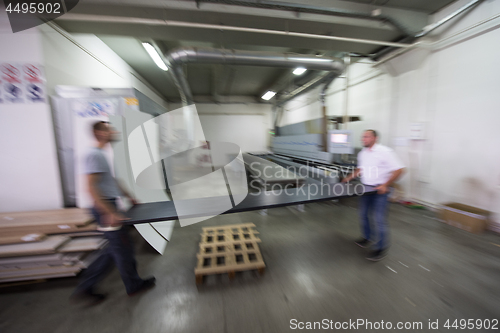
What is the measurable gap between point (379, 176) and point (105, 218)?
9.24ft

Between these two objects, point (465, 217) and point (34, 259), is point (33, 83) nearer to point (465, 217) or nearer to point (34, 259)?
point (34, 259)

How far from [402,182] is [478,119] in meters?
1.73

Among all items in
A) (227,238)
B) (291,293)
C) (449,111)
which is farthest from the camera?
(449,111)

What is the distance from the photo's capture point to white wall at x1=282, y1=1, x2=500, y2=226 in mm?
2809

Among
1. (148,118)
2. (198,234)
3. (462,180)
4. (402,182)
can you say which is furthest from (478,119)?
(148,118)

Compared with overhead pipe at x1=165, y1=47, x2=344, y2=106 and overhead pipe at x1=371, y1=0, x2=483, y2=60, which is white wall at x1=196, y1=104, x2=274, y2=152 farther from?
overhead pipe at x1=371, y1=0, x2=483, y2=60

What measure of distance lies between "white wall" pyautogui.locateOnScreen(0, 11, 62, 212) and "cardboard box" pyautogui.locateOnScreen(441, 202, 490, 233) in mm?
6263

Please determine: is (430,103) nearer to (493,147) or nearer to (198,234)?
(493,147)

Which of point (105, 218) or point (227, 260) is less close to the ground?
point (105, 218)

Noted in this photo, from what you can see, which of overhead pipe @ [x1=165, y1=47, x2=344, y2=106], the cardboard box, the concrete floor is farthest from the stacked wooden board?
the cardboard box

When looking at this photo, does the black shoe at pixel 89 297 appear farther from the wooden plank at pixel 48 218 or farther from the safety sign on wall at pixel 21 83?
the safety sign on wall at pixel 21 83

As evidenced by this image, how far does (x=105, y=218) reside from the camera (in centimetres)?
142

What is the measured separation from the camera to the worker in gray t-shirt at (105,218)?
1.39m

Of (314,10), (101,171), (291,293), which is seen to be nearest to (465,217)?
(291,293)
